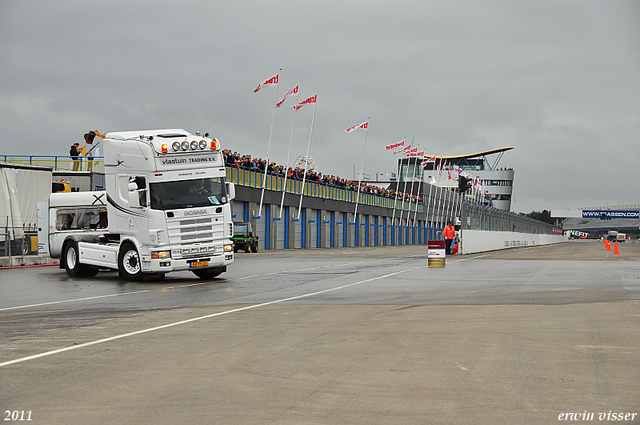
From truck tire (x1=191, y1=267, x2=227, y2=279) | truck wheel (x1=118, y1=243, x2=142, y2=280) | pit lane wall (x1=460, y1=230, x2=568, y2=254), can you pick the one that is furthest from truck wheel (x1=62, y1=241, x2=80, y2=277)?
pit lane wall (x1=460, y1=230, x2=568, y2=254)

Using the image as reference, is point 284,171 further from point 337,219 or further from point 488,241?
point 488,241

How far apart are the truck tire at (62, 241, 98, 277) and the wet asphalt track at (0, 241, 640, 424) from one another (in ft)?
20.2

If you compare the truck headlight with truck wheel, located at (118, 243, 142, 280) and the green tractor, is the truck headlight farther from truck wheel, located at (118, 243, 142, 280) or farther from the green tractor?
the green tractor

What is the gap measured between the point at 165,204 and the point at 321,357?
11.7 m

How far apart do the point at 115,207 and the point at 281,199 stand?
38.7 meters

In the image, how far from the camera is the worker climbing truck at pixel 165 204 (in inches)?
736

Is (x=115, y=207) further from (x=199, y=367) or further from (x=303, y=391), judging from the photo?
(x=303, y=391)

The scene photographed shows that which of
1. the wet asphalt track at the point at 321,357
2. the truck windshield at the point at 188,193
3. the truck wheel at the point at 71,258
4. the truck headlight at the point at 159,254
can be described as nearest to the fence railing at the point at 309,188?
the truck wheel at the point at 71,258

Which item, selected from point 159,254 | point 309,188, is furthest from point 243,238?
point 159,254

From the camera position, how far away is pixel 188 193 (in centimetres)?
1905

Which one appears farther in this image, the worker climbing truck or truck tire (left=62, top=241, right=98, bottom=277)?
truck tire (left=62, top=241, right=98, bottom=277)

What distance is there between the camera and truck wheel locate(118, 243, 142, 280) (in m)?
19.4

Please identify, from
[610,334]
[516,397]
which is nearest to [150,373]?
[516,397]

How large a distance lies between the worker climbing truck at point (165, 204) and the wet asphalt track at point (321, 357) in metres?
3.44
